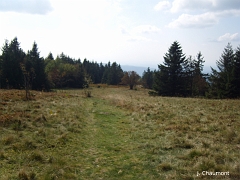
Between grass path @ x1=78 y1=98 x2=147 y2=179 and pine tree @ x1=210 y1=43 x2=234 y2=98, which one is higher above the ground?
pine tree @ x1=210 y1=43 x2=234 y2=98

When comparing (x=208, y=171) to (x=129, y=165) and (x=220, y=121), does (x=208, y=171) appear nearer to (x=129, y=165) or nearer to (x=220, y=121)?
(x=129, y=165)

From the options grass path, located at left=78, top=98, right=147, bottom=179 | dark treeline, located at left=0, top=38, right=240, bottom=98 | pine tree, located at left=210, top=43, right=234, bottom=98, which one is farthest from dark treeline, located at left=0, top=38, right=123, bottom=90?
pine tree, located at left=210, top=43, right=234, bottom=98

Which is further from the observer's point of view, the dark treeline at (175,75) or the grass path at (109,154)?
A: the dark treeline at (175,75)

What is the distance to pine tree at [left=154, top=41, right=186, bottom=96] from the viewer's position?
117 ft

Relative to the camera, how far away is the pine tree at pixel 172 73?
117ft

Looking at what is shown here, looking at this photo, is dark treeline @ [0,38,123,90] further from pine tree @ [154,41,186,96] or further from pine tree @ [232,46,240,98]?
pine tree @ [232,46,240,98]

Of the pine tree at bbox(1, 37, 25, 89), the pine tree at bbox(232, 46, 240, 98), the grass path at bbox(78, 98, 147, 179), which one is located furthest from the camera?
the pine tree at bbox(1, 37, 25, 89)

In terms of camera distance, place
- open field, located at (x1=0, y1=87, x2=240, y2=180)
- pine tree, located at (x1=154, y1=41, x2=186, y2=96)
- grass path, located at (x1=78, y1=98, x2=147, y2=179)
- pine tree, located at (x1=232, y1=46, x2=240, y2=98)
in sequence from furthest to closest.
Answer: pine tree, located at (x1=154, y1=41, x2=186, y2=96) < pine tree, located at (x1=232, y1=46, x2=240, y2=98) < grass path, located at (x1=78, y1=98, x2=147, y2=179) < open field, located at (x1=0, y1=87, x2=240, y2=180)

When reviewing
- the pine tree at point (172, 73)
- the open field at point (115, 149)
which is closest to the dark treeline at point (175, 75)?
the pine tree at point (172, 73)

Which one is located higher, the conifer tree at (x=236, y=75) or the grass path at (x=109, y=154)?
the conifer tree at (x=236, y=75)

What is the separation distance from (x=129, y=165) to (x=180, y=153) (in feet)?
6.57

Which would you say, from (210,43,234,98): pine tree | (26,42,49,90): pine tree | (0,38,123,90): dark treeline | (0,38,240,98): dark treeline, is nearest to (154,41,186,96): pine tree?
(0,38,240,98): dark treeline

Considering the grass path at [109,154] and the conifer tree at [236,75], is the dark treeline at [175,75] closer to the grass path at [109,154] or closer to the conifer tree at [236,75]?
the conifer tree at [236,75]

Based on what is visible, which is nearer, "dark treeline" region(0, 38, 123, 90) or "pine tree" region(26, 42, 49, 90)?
"dark treeline" region(0, 38, 123, 90)
